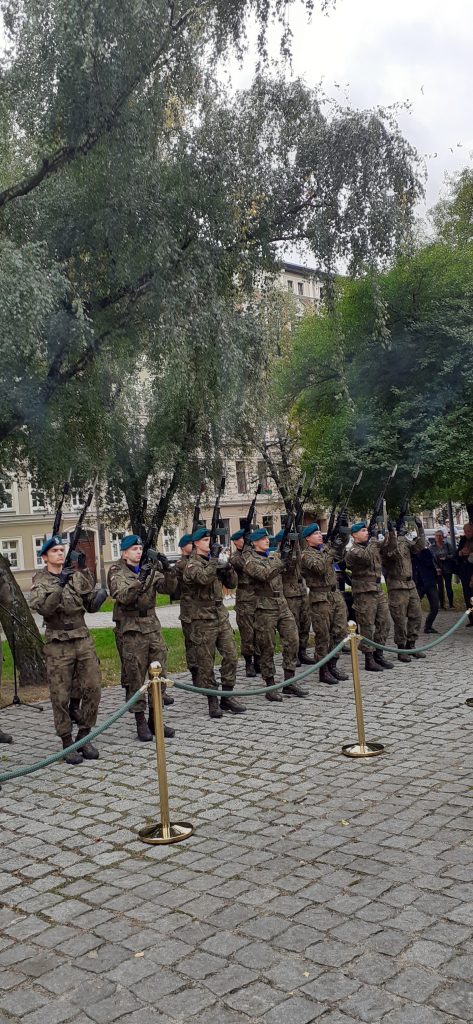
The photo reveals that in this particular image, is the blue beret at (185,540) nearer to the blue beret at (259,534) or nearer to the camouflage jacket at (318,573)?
the blue beret at (259,534)

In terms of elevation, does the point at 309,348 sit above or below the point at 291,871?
above

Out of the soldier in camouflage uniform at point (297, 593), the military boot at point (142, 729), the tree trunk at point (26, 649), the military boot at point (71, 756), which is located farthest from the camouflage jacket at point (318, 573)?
the military boot at point (71, 756)

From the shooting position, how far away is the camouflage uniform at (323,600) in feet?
38.4

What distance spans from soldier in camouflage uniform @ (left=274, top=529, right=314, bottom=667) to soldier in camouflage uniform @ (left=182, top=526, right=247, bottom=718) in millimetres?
2156

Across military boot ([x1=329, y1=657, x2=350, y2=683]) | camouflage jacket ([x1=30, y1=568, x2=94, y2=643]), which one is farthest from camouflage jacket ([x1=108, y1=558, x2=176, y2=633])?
military boot ([x1=329, y1=657, x2=350, y2=683])

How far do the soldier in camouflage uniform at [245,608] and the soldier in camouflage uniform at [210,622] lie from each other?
1.23 m

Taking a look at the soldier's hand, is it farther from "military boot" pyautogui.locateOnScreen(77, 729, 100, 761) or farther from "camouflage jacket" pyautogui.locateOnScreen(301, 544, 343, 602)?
"camouflage jacket" pyautogui.locateOnScreen(301, 544, 343, 602)

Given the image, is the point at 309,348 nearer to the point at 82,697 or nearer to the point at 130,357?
the point at 130,357

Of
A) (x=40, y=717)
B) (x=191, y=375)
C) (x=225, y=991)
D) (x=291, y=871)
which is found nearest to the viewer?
(x=225, y=991)

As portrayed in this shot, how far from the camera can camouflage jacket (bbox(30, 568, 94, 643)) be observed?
836cm

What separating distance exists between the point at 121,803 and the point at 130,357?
792cm

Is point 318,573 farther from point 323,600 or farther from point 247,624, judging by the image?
point 247,624

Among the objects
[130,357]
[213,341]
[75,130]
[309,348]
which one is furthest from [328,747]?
[309,348]

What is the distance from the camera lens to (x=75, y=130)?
11.0m
